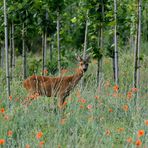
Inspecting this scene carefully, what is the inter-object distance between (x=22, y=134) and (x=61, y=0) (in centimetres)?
595

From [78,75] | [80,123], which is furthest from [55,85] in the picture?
[80,123]

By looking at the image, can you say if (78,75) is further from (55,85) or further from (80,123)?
(80,123)

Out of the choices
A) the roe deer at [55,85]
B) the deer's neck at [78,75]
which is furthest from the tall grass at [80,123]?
the roe deer at [55,85]

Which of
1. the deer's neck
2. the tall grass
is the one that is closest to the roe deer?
the deer's neck

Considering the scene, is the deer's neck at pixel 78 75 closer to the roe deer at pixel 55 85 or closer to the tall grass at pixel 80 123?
the roe deer at pixel 55 85

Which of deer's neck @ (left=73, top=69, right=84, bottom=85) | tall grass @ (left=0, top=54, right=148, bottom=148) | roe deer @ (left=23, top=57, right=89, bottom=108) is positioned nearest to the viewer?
tall grass @ (left=0, top=54, right=148, bottom=148)

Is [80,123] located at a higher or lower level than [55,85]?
lower

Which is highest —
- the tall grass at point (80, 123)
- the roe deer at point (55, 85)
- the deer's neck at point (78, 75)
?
the deer's neck at point (78, 75)

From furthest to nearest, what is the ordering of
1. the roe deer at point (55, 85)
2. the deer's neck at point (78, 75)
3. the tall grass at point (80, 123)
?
the roe deer at point (55, 85) < the deer's neck at point (78, 75) < the tall grass at point (80, 123)

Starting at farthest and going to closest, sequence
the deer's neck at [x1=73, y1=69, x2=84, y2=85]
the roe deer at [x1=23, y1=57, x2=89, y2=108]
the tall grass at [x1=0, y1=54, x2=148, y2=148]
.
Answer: the roe deer at [x1=23, y1=57, x2=89, y2=108]
the deer's neck at [x1=73, y1=69, x2=84, y2=85]
the tall grass at [x1=0, y1=54, x2=148, y2=148]

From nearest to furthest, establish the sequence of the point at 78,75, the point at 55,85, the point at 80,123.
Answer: the point at 80,123, the point at 78,75, the point at 55,85

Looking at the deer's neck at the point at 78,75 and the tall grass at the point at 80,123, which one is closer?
the tall grass at the point at 80,123

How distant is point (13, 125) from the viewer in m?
6.49

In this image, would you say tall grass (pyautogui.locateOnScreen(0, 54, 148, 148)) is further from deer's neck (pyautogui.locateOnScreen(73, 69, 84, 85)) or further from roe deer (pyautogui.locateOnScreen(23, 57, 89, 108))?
roe deer (pyautogui.locateOnScreen(23, 57, 89, 108))
